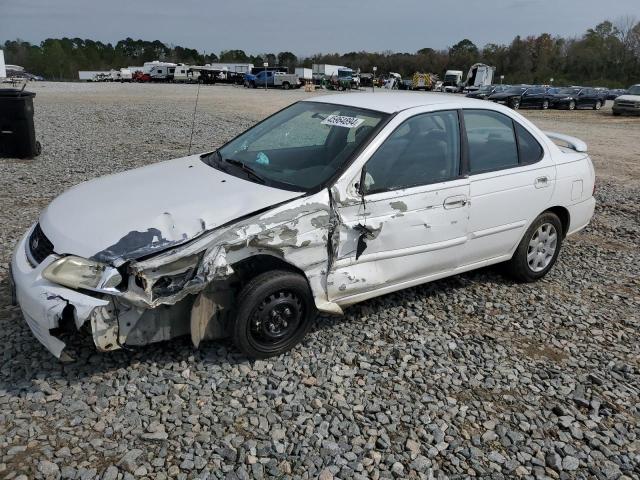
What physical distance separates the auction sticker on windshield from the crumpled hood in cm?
90

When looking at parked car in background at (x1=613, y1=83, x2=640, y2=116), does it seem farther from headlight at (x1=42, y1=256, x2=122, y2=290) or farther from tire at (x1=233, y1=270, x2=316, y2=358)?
headlight at (x1=42, y1=256, x2=122, y2=290)

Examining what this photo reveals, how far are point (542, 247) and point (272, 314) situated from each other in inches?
111

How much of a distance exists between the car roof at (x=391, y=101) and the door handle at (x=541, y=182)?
0.79 m

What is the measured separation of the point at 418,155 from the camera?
402cm

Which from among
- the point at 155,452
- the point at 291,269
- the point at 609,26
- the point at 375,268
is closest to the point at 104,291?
the point at 155,452

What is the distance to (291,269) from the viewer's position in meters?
3.48

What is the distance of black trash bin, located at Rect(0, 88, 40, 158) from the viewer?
9797 millimetres

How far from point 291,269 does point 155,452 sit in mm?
1325

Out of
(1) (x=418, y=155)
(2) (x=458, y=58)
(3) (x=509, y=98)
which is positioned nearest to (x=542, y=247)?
(1) (x=418, y=155)

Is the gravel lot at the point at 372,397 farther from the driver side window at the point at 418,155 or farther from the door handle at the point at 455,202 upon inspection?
the driver side window at the point at 418,155

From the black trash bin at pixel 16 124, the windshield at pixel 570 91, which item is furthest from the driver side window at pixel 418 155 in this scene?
the windshield at pixel 570 91

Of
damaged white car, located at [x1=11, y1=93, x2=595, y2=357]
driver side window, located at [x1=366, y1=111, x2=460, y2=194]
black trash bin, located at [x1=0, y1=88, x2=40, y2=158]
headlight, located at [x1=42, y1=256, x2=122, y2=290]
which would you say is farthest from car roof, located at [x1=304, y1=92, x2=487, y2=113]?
black trash bin, located at [x1=0, y1=88, x2=40, y2=158]

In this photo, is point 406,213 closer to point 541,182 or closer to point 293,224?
point 293,224

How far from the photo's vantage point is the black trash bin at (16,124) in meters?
9.80
